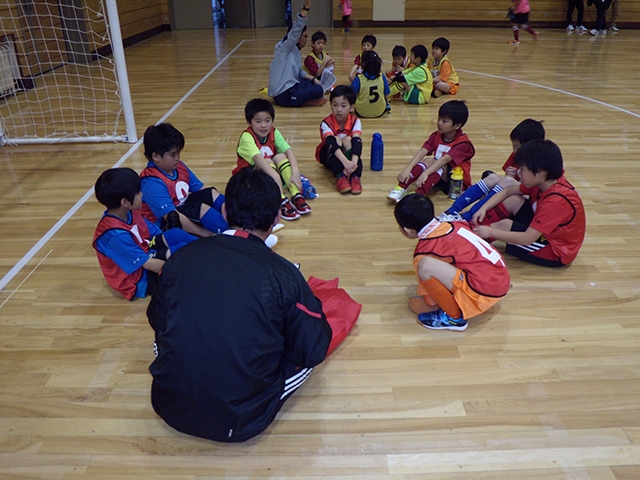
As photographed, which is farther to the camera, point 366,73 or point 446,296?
point 366,73

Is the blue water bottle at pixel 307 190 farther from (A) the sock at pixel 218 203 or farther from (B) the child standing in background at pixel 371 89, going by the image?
(B) the child standing in background at pixel 371 89

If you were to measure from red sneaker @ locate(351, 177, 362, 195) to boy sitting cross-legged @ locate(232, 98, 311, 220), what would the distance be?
1.36ft

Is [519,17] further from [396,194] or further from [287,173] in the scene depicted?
[287,173]

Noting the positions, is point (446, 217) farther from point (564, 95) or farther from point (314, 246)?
point (564, 95)

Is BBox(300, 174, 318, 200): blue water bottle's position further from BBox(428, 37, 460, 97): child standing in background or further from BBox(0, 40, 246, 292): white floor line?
BBox(428, 37, 460, 97): child standing in background

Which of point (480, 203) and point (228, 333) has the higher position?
point (228, 333)

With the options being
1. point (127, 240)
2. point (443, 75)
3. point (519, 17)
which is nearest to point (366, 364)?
point (127, 240)

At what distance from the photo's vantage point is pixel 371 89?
5207 millimetres

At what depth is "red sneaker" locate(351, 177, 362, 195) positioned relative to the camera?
353 cm

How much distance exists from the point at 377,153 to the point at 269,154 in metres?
0.94

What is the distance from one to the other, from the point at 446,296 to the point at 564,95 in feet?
17.1

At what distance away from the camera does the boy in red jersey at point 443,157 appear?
10.4 feet

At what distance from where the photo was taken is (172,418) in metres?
1.62

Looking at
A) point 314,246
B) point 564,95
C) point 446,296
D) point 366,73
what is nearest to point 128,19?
point 366,73
